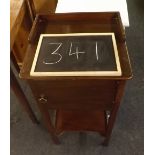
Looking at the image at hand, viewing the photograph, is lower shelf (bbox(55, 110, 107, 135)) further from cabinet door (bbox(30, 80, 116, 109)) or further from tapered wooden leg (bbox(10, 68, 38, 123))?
cabinet door (bbox(30, 80, 116, 109))

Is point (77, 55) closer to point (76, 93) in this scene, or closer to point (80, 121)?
point (76, 93)

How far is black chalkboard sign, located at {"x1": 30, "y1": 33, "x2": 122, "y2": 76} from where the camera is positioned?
607mm

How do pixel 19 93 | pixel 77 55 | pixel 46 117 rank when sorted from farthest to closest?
pixel 19 93, pixel 46 117, pixel 77 55

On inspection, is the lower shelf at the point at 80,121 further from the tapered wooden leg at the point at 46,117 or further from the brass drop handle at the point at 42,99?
the brass drop handle at the point at 42,99

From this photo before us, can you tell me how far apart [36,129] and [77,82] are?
700mm

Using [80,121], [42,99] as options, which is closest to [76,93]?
[42,99]

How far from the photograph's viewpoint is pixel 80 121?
3.51 feet

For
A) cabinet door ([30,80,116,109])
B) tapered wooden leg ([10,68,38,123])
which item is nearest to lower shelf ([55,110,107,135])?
tapered wooden leg ([10,68,38,123])

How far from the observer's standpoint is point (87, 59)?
2.10 ft

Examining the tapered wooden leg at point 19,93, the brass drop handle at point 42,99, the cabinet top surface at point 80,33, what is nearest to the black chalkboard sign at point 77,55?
the cabinet top surface at point 80,33

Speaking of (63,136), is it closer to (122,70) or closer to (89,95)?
(89,95)


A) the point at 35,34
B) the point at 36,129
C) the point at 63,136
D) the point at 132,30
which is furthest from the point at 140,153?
the point at 132,30

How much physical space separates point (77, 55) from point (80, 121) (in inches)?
20.2

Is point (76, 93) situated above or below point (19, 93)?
above
